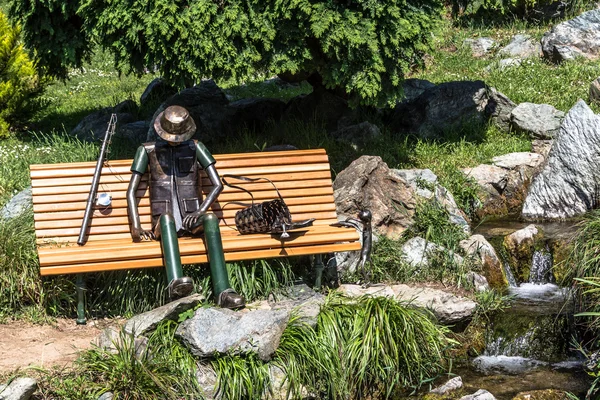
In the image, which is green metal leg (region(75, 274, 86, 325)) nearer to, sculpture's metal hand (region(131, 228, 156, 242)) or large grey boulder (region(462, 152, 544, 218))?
sculpture's metal hand (region(131, 228, 156, 242))

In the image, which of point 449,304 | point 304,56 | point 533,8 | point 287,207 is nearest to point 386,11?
point 304,56

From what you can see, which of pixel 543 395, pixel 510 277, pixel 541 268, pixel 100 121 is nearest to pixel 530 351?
pixel 543 395

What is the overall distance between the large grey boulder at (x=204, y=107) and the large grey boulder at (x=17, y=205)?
279 centimetres

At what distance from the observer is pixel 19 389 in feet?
18.4

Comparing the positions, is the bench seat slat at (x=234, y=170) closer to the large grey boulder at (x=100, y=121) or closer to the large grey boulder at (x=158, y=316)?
the large grey boulder at (x=158, y=316)

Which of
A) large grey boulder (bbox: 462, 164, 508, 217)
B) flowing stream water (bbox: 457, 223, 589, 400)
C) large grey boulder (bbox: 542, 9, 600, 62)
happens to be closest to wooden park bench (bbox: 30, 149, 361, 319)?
flowing stream water (bbox: 457, 223, 589, 400)

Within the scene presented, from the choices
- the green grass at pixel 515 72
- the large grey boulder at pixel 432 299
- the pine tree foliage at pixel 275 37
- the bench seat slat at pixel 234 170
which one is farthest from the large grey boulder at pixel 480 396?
the green grass at pixel 515 72

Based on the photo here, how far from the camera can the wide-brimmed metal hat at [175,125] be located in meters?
7.16

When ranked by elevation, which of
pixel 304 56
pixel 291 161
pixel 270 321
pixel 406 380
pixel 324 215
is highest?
pixel 304 56

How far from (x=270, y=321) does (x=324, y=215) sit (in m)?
1.98

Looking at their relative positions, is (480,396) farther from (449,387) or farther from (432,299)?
(432,299)

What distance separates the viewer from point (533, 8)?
17.7 meters

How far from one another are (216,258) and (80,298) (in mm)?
1177

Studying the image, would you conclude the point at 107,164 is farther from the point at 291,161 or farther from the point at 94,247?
the point at 291,161
